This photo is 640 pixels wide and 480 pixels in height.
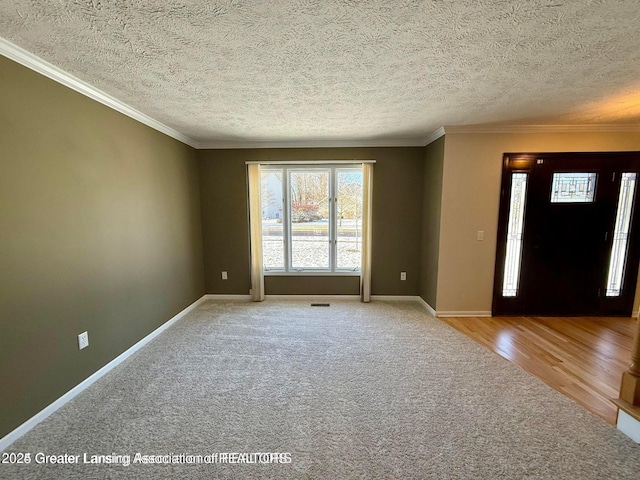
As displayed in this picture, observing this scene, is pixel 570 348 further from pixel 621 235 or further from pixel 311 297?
pixel 311 297

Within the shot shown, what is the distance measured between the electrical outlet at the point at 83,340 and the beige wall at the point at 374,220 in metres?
2.04

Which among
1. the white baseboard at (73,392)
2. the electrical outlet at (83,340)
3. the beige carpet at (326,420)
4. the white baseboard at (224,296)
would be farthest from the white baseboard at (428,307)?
the electrical outlet at (83,340)

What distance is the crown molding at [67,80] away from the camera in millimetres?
1518

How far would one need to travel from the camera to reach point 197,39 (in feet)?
4.69

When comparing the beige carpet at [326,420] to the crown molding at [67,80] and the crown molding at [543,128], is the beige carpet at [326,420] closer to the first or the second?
the crown molding at [67,80]

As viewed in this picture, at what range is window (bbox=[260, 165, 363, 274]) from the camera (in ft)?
13.0

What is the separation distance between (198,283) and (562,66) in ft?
14.7

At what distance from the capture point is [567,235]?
10.5 ft

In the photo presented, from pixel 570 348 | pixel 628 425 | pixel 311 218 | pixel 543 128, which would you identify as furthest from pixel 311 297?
pixel 543 128

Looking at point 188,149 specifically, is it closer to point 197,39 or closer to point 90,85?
point 90,85

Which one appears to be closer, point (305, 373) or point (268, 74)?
point (268, 74)

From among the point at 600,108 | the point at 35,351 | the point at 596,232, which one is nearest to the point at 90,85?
the point at 35,351

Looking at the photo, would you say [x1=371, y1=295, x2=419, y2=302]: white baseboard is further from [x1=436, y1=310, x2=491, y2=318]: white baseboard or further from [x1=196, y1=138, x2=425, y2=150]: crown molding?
[x1=196, y1=138, x2=425, y2=150]: crown molding

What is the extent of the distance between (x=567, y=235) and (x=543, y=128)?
1.36m
